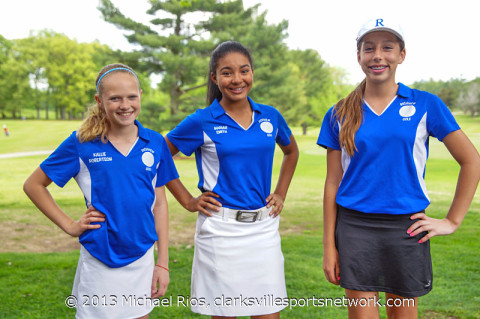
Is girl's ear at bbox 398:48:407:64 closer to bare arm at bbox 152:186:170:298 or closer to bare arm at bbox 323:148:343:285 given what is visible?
bare arm at bbox 323:148:343:285

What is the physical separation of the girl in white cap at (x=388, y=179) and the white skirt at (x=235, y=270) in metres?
0.50

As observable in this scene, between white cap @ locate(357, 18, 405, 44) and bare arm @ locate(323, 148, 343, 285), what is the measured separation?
25.1 inches

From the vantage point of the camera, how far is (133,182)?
2.37 meters

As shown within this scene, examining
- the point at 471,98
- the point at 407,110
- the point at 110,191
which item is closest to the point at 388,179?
the point at 407,110

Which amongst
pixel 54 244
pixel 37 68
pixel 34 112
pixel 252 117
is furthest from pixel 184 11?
pixel 34 112

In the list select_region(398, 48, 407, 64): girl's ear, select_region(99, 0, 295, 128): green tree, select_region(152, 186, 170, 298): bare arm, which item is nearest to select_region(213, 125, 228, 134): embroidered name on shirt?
select_region(152, 186, 170, 298): bare arm

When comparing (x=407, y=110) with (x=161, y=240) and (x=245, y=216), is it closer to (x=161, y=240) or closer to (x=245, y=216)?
(x=245, y=216)

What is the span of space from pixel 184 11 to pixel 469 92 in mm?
24572

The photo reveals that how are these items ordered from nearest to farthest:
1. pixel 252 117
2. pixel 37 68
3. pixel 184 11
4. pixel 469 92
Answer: pixel 252 117 < pixel 184 11 < pixel 469 92 < pixel 37 68

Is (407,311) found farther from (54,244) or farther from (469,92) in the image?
(469,92)

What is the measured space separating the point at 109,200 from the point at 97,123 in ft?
1.36

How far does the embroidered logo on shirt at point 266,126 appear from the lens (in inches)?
109

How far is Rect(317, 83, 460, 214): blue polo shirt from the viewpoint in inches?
89.1

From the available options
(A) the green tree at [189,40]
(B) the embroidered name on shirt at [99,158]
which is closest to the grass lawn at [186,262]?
(B) the embroidered name on shirt at [99,158]
